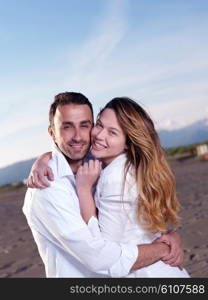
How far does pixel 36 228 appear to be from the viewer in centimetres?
265

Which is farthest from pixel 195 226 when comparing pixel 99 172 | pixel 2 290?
pixel 99 172

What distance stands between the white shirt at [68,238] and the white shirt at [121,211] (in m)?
0.09

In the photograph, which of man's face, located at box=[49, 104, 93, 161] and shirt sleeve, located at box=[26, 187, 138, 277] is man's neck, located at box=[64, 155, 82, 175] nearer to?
man's face, located at box=[49, 104, 93, 161]

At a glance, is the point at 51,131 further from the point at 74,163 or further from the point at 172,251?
the point at 172,251

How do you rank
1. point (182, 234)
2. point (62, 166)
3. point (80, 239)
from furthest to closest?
point (182, 234) < point (62, 166) < point (80, 239)

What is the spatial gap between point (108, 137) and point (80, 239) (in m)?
0.68

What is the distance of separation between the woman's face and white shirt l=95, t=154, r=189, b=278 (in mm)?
182

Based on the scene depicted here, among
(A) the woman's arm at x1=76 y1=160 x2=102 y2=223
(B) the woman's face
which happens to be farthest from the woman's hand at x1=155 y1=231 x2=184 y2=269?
(B) the woman's face

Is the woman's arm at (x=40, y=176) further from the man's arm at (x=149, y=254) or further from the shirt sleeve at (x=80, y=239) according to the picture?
the man's arm at (x=149, y=254)

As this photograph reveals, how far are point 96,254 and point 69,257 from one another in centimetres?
26

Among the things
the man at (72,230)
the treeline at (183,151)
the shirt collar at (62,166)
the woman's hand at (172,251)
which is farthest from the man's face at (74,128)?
the treeline at (183,151)

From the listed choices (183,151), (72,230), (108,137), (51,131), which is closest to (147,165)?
(108,137)

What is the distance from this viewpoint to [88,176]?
2.70 metres

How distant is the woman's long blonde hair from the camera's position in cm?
264
